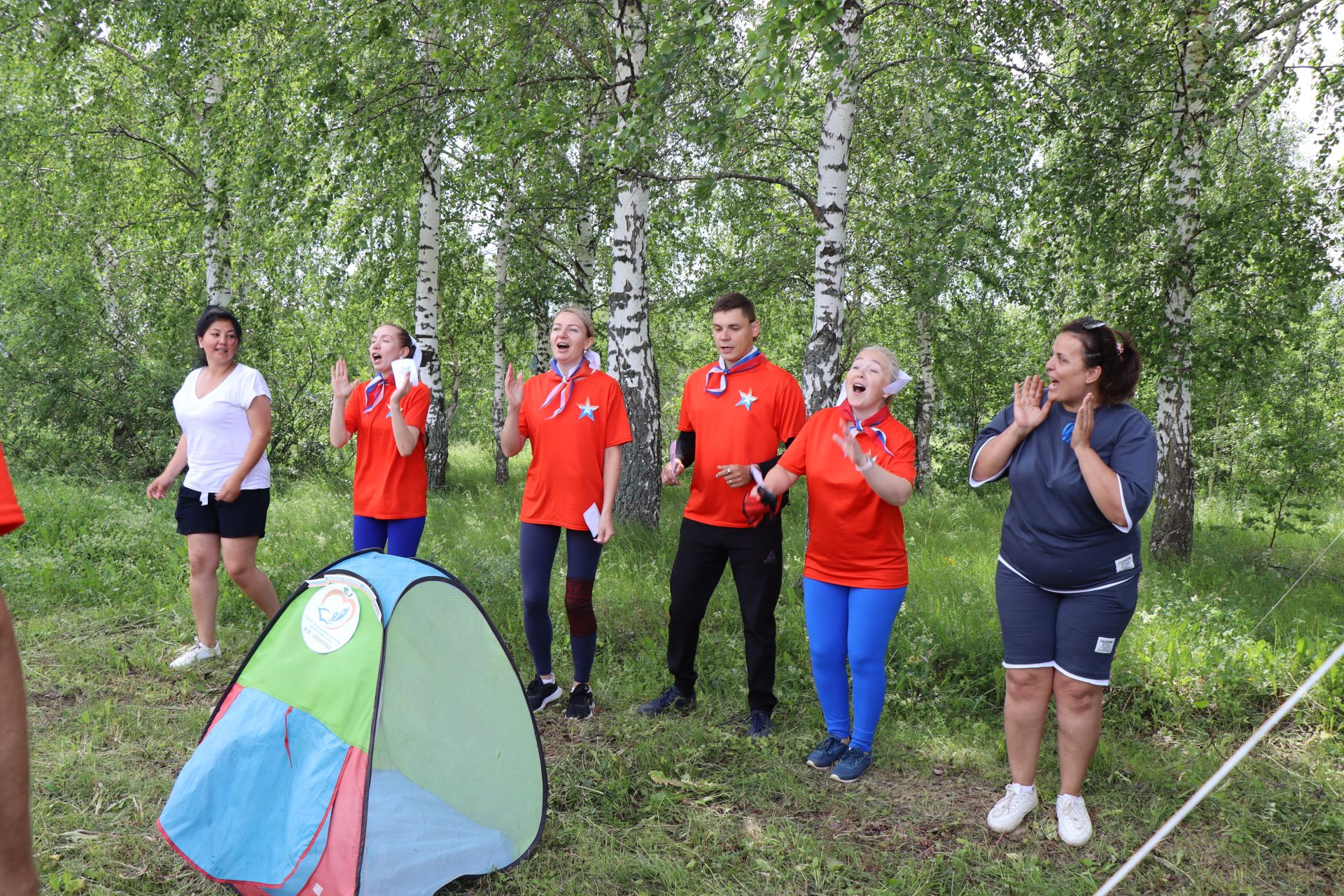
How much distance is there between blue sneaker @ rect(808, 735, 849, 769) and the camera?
12.7 feet

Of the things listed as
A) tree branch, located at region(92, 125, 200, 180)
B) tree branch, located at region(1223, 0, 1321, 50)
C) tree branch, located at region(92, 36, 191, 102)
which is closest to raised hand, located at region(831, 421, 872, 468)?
tree branch, located at region(1223, 0, 1321, 50)

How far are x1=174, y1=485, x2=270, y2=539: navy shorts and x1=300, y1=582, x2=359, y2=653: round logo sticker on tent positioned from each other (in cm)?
195

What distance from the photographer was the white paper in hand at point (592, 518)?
416 cm

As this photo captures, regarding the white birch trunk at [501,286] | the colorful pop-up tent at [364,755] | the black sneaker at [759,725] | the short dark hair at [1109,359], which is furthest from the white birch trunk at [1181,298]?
the white birch trunk at [501,286]

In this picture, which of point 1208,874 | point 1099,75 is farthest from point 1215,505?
point 1208,874

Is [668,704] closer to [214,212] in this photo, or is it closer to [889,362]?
[889,362]

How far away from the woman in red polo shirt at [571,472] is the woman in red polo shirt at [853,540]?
2.86 ft

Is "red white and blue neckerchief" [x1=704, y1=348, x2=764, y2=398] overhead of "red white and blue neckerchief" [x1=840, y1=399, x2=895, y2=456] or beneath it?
overhead

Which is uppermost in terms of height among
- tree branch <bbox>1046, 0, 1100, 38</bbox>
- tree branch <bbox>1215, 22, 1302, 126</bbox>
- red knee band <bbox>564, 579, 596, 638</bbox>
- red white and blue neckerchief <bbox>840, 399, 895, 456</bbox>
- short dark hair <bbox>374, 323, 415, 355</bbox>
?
tree branch <bbox>1046, 0, 1100, 38</bbox>

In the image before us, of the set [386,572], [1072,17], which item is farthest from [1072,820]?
[1072,17]

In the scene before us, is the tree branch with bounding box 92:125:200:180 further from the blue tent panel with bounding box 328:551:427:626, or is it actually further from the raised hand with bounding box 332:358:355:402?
the blue tent panel with bounding box 328:551:427:626

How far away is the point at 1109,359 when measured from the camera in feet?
10.6

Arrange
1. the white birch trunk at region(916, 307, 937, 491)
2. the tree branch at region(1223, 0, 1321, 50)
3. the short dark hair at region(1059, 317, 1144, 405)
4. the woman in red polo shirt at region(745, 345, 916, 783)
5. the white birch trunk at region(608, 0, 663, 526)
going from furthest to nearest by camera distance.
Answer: the white birch trunk at region(916, 307, 937, 491), the white birch trunk at region(608, 0, 663, 526), the tree branch at region(1223, 0, 1321, 50), the woman in red polo shirt at region(745, 345, 916, 783), the short dark hair at region(1059, 317, 1144, 405)

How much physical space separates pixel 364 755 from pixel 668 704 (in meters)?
1.92
